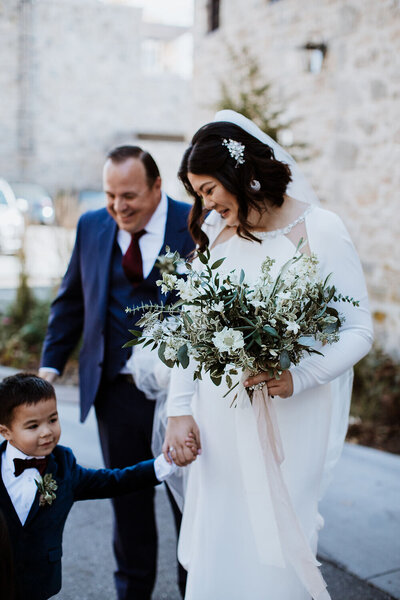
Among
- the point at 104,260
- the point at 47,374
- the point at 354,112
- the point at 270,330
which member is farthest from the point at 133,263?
the point at 354,112

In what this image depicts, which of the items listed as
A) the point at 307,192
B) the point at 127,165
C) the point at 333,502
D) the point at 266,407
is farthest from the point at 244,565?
the point at 333,502

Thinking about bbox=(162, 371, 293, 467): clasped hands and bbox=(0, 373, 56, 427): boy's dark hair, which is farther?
bbox=(162, 371, 293, 467): clasped hands

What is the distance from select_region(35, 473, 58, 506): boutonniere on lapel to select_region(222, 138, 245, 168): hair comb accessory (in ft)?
4.16

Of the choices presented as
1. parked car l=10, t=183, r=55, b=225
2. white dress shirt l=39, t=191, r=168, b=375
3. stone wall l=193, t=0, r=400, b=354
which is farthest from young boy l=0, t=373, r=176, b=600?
parked car l=10, t=183, r=55, b=225

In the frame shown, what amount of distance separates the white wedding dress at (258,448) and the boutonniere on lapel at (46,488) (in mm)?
516

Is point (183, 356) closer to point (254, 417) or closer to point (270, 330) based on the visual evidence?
point (270, 330)

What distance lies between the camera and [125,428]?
3.12m

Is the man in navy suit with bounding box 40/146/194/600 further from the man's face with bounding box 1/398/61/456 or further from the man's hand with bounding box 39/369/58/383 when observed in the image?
the man's face with bounding box 1/398/61/456

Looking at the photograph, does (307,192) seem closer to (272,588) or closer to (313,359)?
(313,359)

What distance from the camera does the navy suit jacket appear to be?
3.10m

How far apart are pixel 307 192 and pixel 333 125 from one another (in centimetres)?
568

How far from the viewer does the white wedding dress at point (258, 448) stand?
92.7 inches

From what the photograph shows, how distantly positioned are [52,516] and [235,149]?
142 centimetres

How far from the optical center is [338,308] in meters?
2.39
